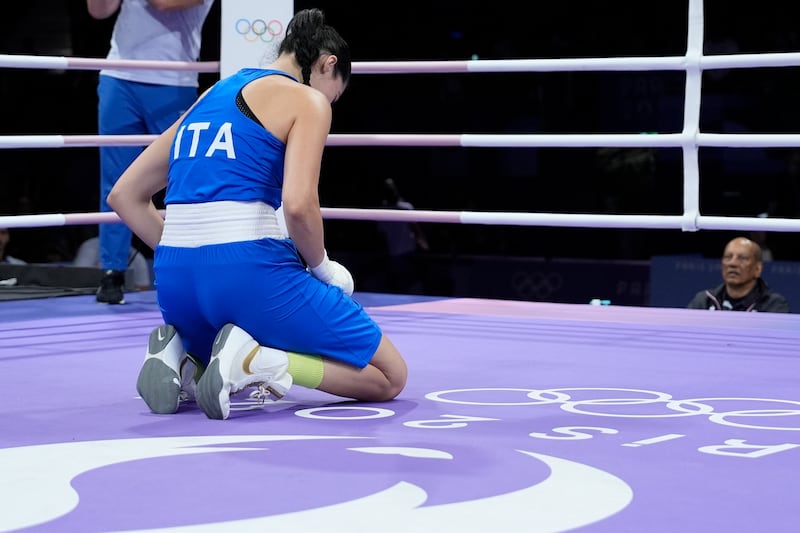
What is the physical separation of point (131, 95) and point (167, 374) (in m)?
1.77

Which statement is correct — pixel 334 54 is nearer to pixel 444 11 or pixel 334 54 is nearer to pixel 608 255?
pixel 608 255

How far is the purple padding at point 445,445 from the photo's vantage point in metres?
1.36

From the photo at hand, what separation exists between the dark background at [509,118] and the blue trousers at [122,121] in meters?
4.25

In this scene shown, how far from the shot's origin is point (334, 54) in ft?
6.99

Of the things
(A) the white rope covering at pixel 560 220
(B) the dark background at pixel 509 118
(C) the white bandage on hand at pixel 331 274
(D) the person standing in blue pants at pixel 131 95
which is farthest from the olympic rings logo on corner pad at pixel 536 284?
(C) the white bandage on hand at pixel 331 274

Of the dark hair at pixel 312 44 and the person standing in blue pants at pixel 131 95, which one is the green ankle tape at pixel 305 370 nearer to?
the dark hair at pixel 312 44

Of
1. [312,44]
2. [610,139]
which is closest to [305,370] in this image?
[312,44]

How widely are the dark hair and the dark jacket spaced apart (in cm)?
241

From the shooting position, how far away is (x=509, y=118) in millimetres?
9867

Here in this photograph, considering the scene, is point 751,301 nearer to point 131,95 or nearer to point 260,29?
point 260,29

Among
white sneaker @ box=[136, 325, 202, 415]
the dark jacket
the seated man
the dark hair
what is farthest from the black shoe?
the seated man

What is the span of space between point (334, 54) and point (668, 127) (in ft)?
22.6

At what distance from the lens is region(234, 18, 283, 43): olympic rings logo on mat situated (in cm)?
351

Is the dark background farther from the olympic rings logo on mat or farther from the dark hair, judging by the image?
the dark hair
